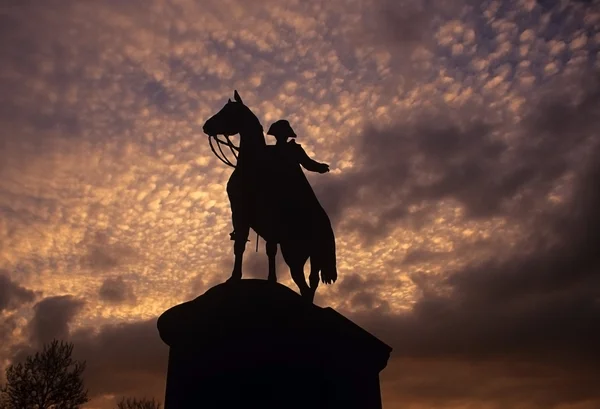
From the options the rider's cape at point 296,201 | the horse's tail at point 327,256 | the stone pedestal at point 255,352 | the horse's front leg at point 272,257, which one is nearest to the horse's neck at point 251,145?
the rider's cape at point 296,201

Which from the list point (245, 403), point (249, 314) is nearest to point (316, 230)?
point (249, 314)

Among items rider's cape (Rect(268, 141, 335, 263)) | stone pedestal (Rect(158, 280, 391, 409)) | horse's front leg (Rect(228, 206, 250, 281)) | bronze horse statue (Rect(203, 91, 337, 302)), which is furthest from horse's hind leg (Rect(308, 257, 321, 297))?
stone pedestal (Rect(158, 280, 391, 409))

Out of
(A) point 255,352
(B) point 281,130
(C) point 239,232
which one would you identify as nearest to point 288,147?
(B) point 281,130

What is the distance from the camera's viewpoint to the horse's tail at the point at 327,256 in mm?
8312

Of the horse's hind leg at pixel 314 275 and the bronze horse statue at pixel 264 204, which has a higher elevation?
the bronze horse statue at pixel 264 204

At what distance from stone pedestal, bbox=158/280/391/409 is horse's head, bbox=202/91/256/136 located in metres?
2.18

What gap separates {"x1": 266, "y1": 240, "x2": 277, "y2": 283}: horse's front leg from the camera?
748cm

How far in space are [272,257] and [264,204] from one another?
675 mm

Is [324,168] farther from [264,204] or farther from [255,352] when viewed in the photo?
[255,352]

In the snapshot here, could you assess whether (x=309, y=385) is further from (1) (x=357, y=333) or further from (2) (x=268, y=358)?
(1) (x=357, y=333)

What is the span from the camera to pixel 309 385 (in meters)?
6.08

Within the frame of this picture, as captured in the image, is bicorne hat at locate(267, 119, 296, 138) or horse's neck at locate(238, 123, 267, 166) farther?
bicorne hat at locate(267, 119, 296, 138)

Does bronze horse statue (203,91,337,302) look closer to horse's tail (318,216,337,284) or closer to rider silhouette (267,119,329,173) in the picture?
horse's tail (318,216,337,284)

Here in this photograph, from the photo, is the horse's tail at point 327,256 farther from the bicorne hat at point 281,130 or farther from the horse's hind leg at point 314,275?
the bicorne hat at point 281,130
